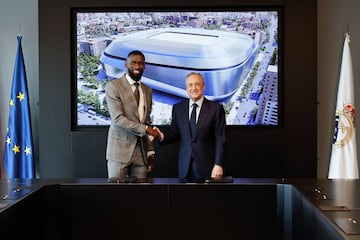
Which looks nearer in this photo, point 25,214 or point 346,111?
point 25,214

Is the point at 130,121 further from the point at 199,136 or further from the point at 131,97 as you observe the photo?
the point at 199,136

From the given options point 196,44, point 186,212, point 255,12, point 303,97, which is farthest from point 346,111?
point 186,212

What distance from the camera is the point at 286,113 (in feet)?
14.7

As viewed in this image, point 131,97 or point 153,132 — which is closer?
point 153,132

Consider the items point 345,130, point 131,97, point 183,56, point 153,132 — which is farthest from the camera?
point 183,56

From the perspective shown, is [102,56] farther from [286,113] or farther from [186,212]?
[186,212]

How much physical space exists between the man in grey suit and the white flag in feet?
6.73

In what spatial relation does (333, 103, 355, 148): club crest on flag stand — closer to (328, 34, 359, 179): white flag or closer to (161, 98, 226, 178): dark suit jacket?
(328, 34, 359, 179): white flag

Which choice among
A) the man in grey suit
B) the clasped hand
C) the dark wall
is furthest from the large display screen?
the clasped hand

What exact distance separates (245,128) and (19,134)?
89.1 inches

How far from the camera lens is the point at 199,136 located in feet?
10.5

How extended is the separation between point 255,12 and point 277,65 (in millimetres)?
566

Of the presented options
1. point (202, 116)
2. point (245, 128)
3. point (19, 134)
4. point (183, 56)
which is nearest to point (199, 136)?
point (202, 116)

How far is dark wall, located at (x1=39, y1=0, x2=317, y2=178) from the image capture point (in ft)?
14.6
